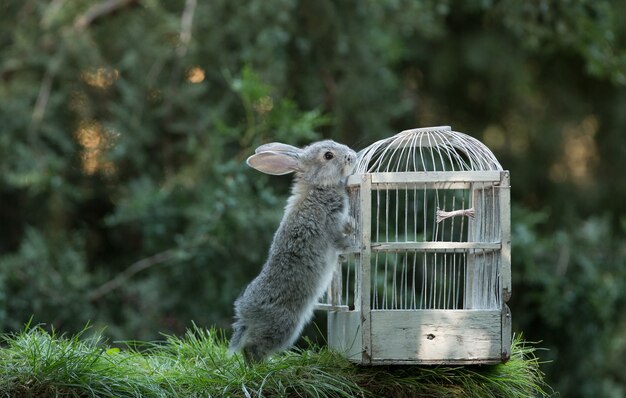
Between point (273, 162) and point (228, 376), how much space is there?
1173 mm

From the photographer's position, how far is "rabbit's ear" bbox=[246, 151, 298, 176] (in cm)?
489

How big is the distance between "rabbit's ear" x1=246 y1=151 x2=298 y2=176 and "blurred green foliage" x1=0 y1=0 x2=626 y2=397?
197 centimetres

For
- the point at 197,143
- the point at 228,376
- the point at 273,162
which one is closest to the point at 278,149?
the point at 273,162

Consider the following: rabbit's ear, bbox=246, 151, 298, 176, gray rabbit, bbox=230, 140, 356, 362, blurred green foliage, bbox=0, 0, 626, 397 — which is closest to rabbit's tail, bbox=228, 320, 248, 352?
gray rabbit, bbox=230, 140, 356, 362

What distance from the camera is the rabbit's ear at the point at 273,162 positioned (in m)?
4.89

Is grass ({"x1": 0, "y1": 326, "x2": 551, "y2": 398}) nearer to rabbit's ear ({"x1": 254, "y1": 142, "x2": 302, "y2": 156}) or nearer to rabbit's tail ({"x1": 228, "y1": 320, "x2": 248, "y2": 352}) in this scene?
rabbit's tail ({"x1": 228, "y1": 320, "x2": 248, "y2": 352})

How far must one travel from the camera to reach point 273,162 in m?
4.94

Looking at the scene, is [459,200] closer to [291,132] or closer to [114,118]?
[291,132]

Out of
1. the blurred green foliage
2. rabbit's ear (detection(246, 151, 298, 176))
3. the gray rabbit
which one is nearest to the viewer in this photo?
the gray rabbit

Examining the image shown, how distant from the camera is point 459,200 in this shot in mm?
7488

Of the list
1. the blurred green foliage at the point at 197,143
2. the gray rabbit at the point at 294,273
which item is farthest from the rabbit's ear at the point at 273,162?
the blurred green foliage at the point at 197,143

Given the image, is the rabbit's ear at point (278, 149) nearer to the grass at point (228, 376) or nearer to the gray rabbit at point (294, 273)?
the gray rabbit at point (294, 273)

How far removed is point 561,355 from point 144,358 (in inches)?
202

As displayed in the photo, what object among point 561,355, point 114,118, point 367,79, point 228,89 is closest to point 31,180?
point 114,118
